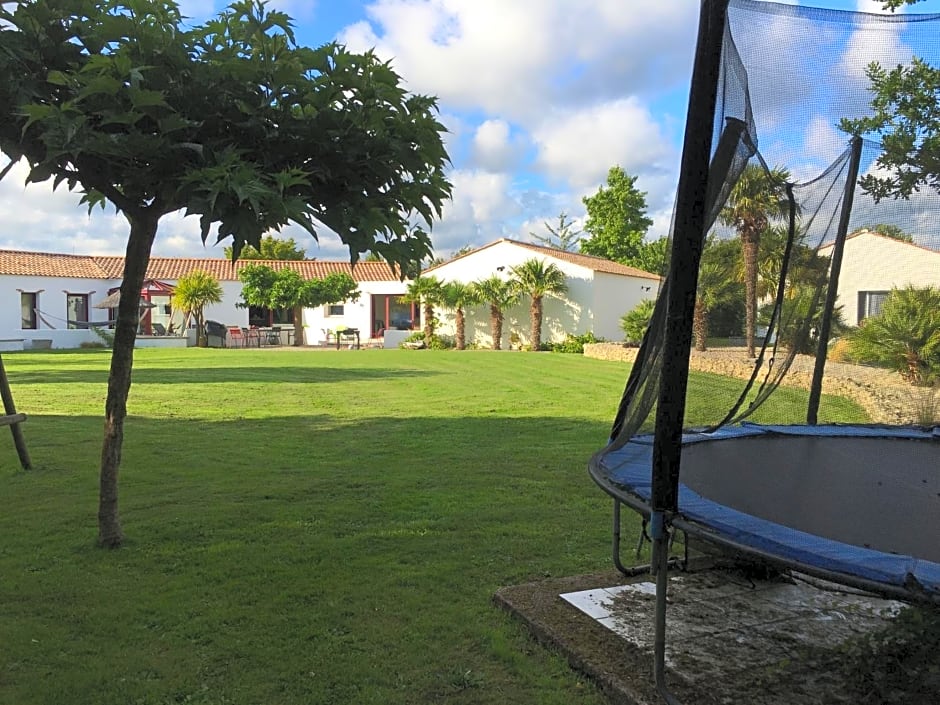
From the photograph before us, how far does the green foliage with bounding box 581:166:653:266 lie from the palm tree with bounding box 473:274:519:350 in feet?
47.4

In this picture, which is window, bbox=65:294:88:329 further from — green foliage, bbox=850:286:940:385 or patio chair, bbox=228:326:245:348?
green foliage, bbox=850:286:940:385

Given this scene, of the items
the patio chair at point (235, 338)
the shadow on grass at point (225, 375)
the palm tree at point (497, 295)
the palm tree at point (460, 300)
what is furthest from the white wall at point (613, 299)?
the patio chair at point (235, 338)

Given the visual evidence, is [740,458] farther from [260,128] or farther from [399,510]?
[260,128]

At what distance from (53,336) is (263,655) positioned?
26.5 meters

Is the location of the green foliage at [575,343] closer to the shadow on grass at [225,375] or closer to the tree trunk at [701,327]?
the shadow on grass at [225,375]

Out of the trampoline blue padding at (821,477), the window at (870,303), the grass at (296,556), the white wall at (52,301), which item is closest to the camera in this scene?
the grass at (296,556)

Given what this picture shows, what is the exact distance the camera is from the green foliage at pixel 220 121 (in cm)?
272

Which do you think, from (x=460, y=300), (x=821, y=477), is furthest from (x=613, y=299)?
(x=821, y=477)

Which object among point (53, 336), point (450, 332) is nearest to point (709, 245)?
point (450, 332)

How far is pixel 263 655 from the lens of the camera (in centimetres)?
269

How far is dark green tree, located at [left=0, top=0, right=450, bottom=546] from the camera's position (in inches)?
107

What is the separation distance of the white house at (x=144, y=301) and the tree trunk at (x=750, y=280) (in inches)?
940

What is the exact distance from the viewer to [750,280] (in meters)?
3.21

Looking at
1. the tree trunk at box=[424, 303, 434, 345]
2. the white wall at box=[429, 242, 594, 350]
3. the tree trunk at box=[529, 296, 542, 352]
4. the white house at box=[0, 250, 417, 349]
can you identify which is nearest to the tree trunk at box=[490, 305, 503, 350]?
the white wall at box=[429, 242, 594, 350]
